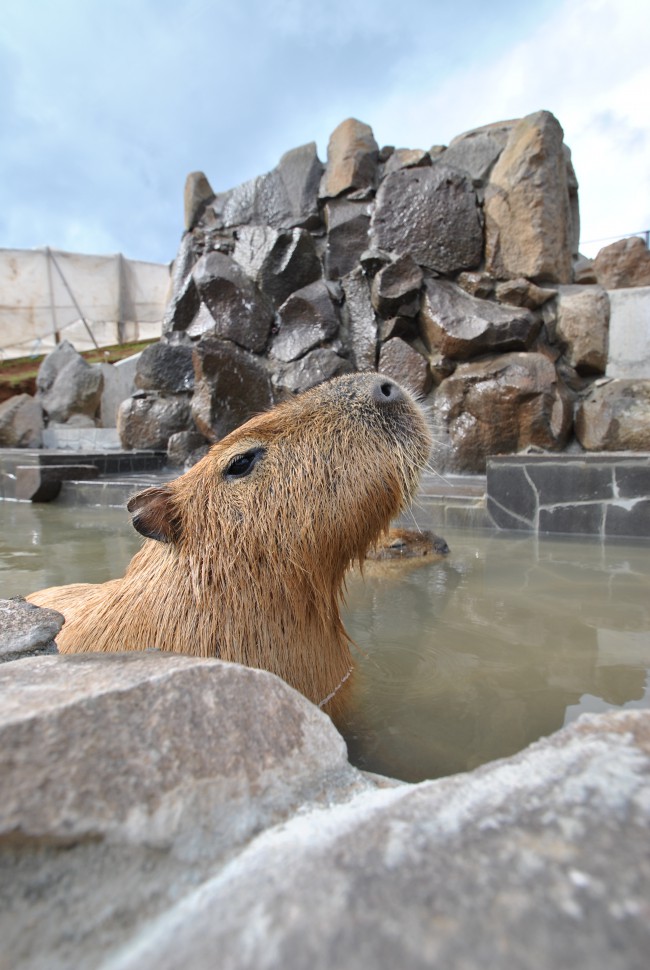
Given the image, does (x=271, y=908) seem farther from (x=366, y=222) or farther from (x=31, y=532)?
(x=366, y=222)

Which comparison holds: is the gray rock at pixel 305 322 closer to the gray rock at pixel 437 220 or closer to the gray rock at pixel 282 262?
the gray rock at pixel 282 262

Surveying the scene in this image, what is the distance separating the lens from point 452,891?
0.51 m

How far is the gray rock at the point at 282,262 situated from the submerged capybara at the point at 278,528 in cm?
869

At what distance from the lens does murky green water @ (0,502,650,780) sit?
5.74 ft

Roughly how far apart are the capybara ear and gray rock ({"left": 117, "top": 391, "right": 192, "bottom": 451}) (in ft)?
27.9

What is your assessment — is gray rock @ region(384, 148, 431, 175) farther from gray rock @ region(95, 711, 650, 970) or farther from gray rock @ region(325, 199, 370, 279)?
gray rock @ region(95, 711, 650, 970)

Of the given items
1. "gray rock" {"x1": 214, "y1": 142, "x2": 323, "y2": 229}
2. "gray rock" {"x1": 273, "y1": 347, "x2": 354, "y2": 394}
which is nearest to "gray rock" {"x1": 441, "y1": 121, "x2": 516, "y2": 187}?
"gray rock" {"x1": 214, "y1": 142, "x2": 323, "y2": 229}

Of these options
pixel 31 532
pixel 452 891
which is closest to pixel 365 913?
pixel 452 891

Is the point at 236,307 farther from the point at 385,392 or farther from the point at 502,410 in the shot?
the point at 385,392

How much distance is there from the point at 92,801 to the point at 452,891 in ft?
1.39

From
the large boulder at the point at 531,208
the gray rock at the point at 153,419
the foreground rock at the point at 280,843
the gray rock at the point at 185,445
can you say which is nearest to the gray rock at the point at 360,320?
the large boulder at the point at 531,208

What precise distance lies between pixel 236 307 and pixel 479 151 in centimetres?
445

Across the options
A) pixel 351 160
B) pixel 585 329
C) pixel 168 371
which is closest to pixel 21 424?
pixel 168 371

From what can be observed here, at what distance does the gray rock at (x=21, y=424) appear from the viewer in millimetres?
13867
